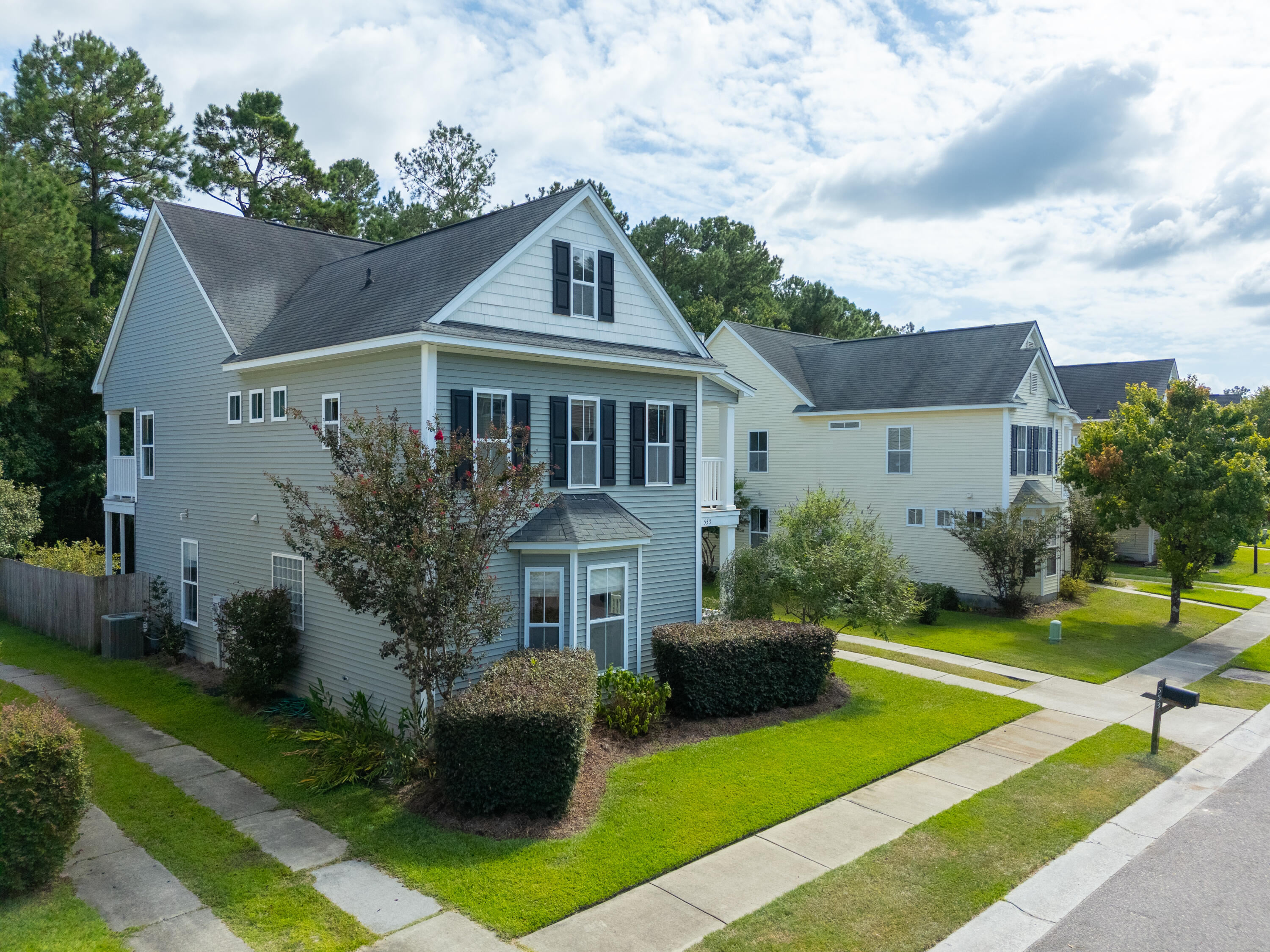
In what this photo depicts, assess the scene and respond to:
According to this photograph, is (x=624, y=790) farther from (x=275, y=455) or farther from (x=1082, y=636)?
(x=1082, y=636)

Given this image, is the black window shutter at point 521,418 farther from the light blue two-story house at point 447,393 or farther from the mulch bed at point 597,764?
the mulch bed at point 597,764

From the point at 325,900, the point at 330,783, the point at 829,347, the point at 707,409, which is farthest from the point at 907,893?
the point at 829,347

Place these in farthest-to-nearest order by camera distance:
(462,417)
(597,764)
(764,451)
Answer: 1. (764,451)
2. (462,417)
3. (597,764)

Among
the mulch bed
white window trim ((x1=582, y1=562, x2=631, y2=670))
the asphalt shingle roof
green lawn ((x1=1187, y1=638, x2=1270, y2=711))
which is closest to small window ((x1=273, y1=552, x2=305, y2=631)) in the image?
the asphalt shingle roof

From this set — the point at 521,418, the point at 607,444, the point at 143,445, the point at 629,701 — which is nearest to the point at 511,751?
the point at 629,701

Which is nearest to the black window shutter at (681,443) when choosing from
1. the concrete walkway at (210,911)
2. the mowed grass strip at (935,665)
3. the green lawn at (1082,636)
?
the mowed grass strip at (935,665)
